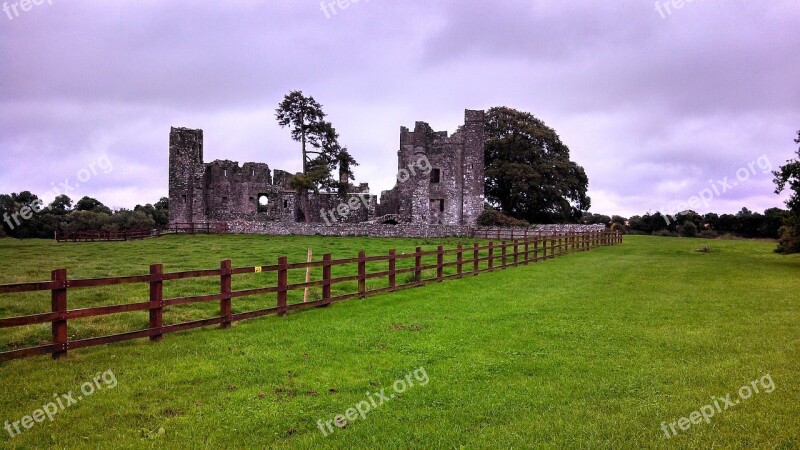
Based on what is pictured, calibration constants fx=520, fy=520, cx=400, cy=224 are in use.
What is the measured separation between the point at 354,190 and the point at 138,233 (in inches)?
917

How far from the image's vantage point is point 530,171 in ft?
175

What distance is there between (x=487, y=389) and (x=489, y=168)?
50.9 metres

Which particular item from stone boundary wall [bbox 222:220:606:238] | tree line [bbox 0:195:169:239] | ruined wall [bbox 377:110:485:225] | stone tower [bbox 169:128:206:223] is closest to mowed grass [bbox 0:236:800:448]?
stone boundary wall [bbox 222:220:606:238]

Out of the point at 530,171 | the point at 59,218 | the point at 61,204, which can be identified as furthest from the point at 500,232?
the point at 61,204

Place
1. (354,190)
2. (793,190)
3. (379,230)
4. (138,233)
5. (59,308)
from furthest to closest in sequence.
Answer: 1. (354,190)
2. (379,230)
3. (138,233)
4. (793,190)
5. (59,308)

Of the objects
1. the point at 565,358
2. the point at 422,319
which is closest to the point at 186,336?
the point at 422,319

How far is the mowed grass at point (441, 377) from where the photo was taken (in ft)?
16.8

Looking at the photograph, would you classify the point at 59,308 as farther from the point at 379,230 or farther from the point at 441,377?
the point at 379,230

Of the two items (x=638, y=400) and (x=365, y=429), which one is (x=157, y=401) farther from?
(x=638, y=400)

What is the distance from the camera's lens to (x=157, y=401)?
19.5 ft

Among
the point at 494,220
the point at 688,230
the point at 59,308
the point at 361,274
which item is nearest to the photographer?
the point at 59,308

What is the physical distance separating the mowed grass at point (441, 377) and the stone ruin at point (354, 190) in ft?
118

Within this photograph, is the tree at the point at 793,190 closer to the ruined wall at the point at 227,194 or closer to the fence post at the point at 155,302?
the fence post at the point at 155,302

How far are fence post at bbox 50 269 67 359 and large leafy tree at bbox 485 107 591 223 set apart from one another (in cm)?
4860
